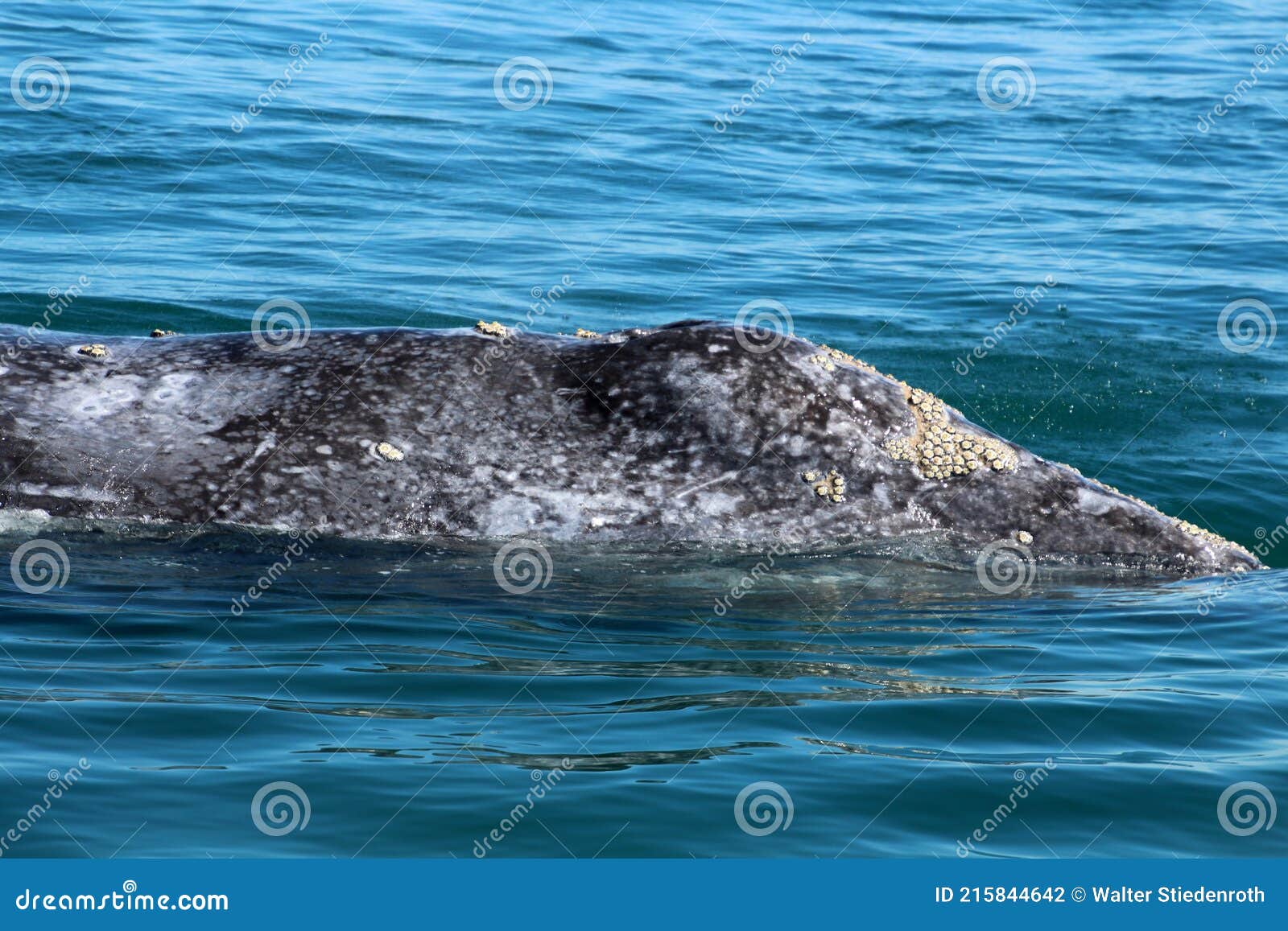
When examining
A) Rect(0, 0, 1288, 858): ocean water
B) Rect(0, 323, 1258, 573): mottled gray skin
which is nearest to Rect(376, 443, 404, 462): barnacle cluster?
Rect(0, 323, 1258, 573): mottled gray skin

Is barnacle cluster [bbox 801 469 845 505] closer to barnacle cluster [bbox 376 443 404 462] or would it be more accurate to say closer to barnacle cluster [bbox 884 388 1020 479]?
barnacle cluster [bbox 884 388 1020 479]

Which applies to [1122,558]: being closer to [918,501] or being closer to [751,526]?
[918,501]

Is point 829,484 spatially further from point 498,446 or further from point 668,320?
point 668,320

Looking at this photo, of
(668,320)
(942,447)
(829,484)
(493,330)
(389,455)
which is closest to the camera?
(389,455)

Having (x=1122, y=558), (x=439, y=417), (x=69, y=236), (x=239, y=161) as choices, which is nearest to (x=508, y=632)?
(x=439, y=417)

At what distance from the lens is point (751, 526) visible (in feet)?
31.3

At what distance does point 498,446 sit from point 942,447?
8.67ft

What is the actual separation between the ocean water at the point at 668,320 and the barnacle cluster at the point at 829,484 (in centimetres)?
40

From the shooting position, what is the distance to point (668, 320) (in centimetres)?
1683

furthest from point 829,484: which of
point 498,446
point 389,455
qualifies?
point 389,455

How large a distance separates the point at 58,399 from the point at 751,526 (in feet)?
13.6

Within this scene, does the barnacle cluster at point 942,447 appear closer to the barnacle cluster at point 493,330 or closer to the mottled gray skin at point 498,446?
the mottled gray skin at point 498,446

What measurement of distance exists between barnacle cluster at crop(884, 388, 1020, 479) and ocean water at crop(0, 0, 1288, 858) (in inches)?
25.9

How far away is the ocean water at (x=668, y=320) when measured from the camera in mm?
6922
